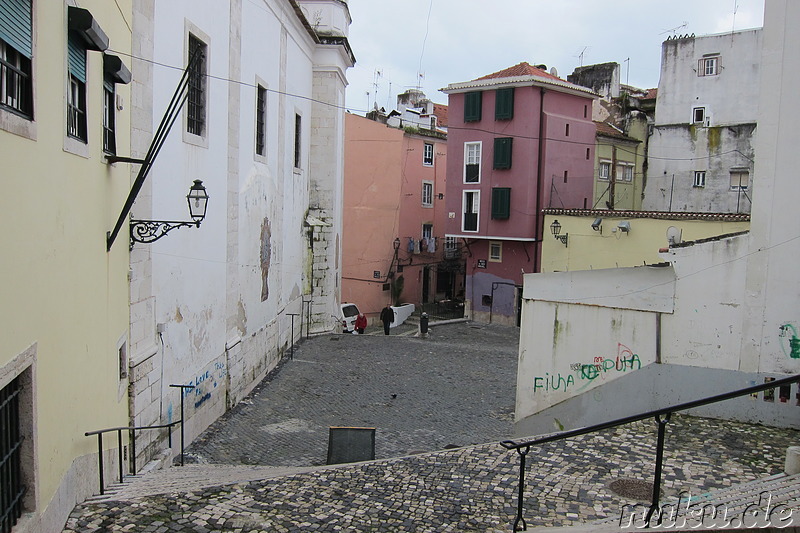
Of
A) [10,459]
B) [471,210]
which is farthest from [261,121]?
[471,210]

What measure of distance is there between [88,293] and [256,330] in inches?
375

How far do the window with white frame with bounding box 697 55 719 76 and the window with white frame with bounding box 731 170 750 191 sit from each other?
433cm

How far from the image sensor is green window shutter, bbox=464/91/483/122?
3038 centimetres

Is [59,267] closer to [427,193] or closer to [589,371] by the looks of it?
[589,371]

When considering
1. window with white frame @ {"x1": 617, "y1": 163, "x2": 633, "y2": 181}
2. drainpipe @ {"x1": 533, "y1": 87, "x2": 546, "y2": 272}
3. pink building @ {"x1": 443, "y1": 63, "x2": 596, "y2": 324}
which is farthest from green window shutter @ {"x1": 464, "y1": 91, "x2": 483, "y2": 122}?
window with white frame @ {"x1": 617, "y1": 163, "x2": 633, "y2": 181}

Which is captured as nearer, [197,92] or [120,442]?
[120,442]

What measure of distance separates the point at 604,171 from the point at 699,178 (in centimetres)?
433

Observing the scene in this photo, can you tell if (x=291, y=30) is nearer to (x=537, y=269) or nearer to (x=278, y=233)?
(x=278, y=233)

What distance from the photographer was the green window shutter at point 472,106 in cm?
3038

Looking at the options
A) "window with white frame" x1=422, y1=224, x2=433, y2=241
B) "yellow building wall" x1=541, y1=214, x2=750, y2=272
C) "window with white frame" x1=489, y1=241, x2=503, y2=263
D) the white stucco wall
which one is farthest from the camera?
"window with white frame" x1=422, y1=224, x2=433, y2=241

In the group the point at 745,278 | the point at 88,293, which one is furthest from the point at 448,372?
the point at 88,293

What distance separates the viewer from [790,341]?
946cm

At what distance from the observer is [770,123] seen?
9.59 metres

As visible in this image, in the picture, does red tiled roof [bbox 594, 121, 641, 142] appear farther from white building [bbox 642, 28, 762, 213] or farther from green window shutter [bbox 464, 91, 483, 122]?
green window shutter [bbox 464, 91, 483, 122]
